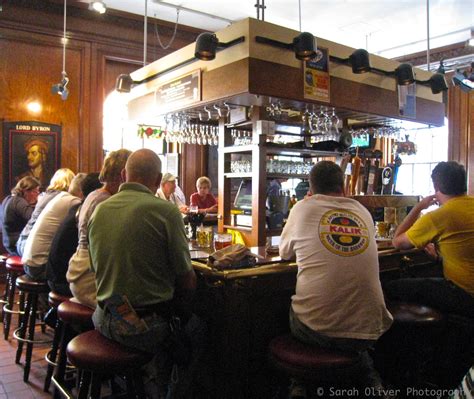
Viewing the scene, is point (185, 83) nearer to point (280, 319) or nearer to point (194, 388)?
point (280, 319)

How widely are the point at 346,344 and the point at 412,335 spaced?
76 centimetres

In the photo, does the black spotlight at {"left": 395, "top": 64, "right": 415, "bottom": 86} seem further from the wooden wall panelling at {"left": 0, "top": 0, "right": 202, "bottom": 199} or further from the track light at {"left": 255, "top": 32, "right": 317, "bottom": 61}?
the wooden wall panelling at {"left": 0, "top": 0, "right": 202, "bottom": 199}

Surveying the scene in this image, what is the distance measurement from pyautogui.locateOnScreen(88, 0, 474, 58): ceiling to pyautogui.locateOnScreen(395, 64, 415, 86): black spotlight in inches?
95.1

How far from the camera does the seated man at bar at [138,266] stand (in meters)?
1.94

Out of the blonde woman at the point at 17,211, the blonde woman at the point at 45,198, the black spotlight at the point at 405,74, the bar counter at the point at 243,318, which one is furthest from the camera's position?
the blonde woman at the point at 17,211

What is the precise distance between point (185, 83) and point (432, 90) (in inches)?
81.0

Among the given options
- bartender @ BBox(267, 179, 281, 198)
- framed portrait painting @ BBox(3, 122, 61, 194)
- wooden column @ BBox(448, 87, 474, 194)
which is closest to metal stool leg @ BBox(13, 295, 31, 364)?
bartender @ BBox(267, 179, 281, 198)

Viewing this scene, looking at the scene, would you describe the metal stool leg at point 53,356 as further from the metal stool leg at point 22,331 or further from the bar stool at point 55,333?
the metal stool leg at point 22,331

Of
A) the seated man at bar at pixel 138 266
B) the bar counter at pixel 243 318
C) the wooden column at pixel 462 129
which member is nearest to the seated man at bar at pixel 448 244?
the bar counter at pixel 243 318

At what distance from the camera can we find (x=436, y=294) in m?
2.71

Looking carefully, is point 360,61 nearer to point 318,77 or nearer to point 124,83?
point 318,77

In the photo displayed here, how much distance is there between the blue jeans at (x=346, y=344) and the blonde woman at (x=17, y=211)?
127 inches

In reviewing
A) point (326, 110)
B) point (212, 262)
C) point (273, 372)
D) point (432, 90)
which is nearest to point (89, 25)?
point (326, 110)

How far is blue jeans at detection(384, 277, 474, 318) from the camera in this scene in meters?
2.66
